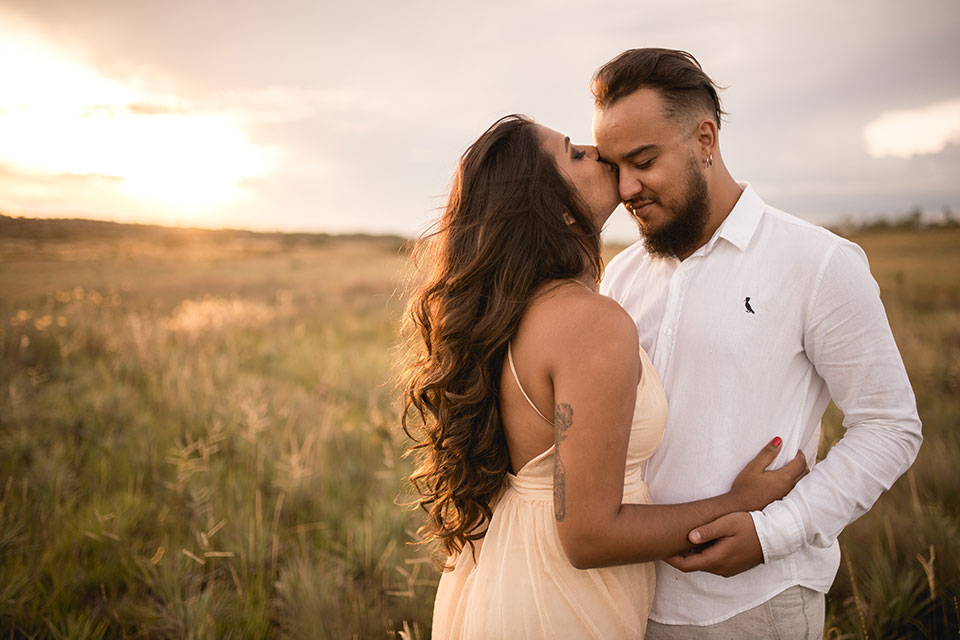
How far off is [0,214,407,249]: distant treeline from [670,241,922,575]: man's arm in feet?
77.4

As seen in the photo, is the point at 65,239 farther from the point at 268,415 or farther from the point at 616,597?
the point at 616,597

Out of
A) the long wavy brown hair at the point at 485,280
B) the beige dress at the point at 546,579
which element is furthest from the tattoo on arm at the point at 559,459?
the long wavy brown hair at the point at 485,280

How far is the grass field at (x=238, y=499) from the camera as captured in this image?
3.08m

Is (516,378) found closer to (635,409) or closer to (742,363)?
(635,409)

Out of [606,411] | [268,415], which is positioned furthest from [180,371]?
[606,411]

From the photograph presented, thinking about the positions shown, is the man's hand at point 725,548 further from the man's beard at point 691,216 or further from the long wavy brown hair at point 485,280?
the man's beard at point 691,216

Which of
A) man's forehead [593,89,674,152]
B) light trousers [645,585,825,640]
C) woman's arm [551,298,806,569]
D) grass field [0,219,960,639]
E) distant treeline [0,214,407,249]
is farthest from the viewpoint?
distant treeline [0,214,407,249]

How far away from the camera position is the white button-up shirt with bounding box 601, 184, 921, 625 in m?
1.90

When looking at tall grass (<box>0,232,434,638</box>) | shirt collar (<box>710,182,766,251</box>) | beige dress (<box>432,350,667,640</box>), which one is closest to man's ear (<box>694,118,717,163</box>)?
shirt collar (<box>710,182,766,251</box>)

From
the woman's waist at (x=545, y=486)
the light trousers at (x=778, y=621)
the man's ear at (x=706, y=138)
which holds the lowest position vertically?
the light trousers at (x=778, y=621)

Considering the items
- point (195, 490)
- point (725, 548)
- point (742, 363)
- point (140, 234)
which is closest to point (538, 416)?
point (725, 548)

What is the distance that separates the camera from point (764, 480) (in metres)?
1.91

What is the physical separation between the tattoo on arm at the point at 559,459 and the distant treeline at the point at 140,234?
23117 millimetres

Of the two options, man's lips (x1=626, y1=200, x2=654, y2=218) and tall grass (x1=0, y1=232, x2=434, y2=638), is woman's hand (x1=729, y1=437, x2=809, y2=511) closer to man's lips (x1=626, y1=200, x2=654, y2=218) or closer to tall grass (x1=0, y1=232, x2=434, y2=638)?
man's lips (x1=626, y1=200, x2=654, y2=218)
